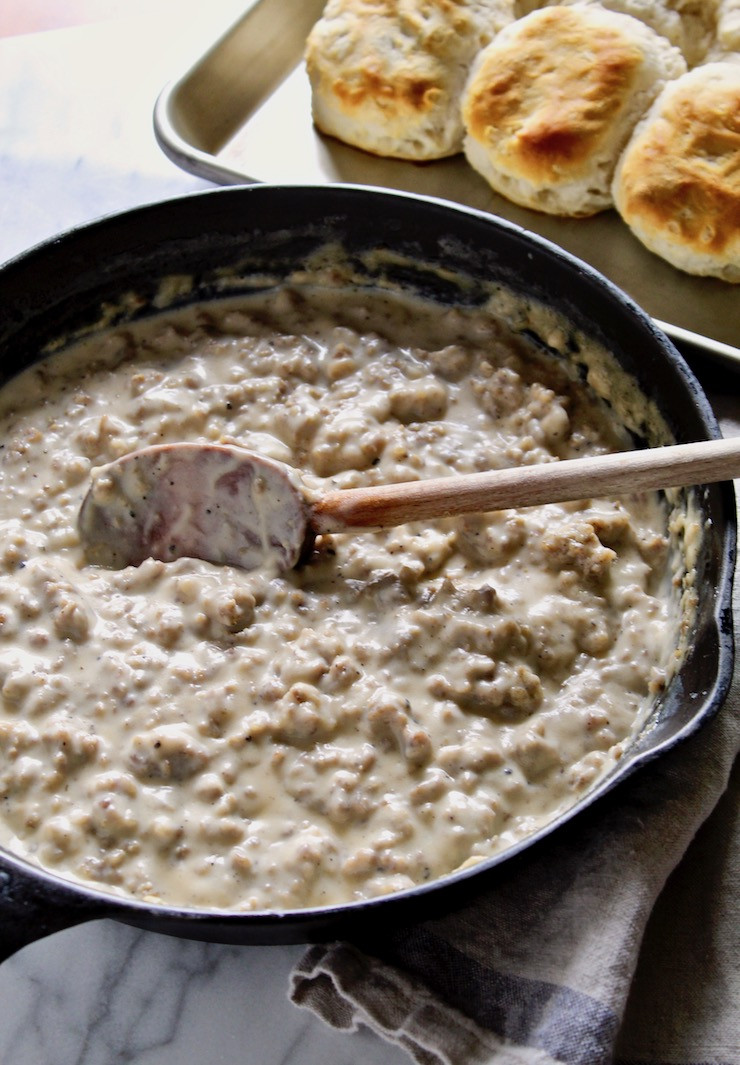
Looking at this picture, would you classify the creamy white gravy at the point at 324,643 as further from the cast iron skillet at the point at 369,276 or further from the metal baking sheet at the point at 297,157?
the metal baking sheet at the point at 297,157

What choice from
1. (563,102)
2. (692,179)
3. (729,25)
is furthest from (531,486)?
(729,25)

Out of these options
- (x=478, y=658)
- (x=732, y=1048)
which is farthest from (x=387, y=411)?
(x=732, y=1048)

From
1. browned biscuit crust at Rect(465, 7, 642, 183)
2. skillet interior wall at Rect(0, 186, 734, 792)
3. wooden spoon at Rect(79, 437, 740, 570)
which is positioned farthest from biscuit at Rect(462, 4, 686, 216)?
wooden spoon at Rect(79, 437, 740, 570)

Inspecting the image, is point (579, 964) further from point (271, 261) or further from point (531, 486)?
point (271, 261)

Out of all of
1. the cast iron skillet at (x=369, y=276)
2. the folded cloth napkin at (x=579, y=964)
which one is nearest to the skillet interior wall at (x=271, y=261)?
the cast iron skillet at (x=369, y=276)

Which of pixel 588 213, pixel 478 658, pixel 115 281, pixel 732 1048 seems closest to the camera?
pixel 732 1048

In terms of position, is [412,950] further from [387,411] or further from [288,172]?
[288,172]

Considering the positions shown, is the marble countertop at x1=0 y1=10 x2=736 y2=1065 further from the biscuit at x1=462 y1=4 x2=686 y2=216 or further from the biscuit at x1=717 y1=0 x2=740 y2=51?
the biscuit at x1=717 y1=0 x2=740 y2=51
